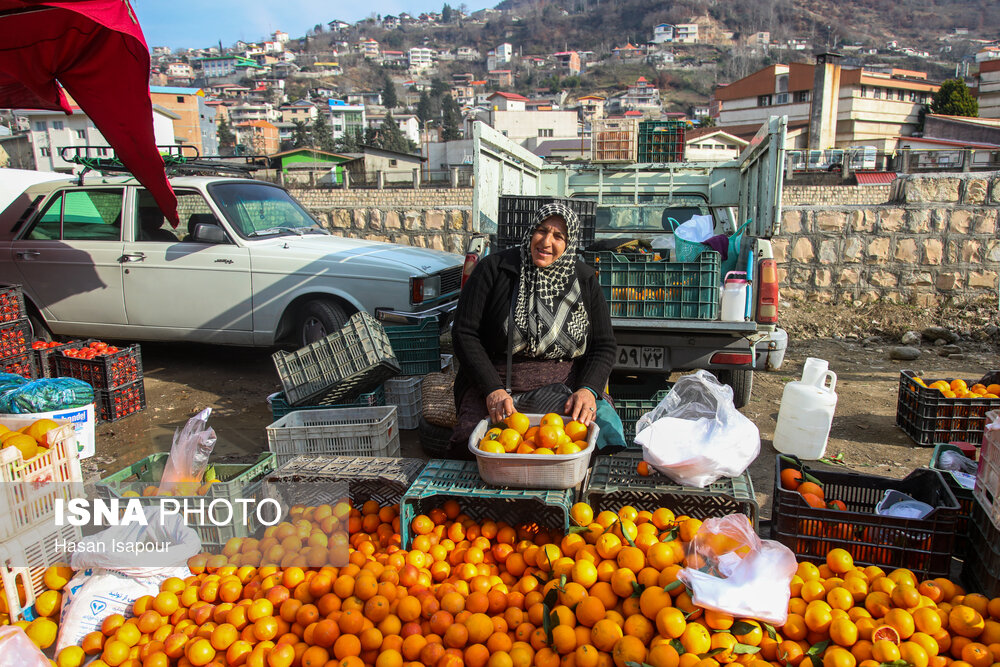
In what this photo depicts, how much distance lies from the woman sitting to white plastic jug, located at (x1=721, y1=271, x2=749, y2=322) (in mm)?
1482

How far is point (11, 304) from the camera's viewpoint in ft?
18.7

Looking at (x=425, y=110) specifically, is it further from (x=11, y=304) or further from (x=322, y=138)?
(x=11, y=304)

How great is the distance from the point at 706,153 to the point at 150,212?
4923 cm

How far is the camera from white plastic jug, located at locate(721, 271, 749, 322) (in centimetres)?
464

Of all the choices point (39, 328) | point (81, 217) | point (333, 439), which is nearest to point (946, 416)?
point (333, 439)

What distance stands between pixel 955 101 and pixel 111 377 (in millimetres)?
78402

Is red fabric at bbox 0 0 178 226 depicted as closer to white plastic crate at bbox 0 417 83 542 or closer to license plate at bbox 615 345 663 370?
white plastic crate at bbox 0 417 83 542

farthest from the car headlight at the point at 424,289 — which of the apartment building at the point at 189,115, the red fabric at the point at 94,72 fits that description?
the apartment building at the point at 189,115

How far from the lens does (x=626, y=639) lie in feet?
6.98

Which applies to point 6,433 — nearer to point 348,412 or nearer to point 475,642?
point 348,412

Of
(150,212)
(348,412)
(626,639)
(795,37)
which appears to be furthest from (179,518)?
(795,37)

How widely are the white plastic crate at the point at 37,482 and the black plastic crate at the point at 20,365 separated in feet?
10.9

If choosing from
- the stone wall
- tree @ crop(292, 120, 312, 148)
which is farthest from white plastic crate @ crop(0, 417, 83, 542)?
tree @ crop(292, 120, 312, 148)

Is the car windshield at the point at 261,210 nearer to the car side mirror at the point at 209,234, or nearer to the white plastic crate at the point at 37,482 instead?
the car side mirror at the point at 209,234
